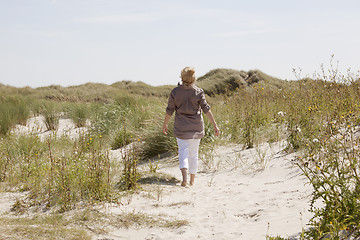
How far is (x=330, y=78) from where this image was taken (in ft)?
28.8

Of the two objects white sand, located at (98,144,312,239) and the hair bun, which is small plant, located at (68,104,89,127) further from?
the hair bun

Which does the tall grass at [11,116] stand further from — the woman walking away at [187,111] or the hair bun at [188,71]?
the hair bun at [188,71]

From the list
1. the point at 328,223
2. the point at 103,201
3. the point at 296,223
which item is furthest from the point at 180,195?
Result: the point at 328,223

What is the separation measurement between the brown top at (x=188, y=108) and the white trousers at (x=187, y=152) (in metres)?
0.13

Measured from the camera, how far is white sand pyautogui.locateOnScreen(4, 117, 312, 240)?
3689 mm

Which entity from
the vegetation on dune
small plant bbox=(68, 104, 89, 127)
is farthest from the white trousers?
small plant bbox=(68, 104, 89, 127)

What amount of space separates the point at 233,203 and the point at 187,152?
1.26 meters

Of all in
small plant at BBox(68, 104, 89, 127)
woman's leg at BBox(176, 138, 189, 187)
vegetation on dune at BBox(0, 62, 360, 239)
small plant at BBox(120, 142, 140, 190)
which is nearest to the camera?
vegetation on dune at BBox(0, 62, 360, 239)

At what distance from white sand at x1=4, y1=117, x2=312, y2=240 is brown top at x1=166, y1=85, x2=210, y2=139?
34.0 inches

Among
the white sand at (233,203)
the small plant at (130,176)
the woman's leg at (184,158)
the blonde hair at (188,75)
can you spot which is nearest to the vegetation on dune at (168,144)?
the small plant at (130,176)

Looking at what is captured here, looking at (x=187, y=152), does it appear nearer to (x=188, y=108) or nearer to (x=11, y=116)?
(x=188, y=108)

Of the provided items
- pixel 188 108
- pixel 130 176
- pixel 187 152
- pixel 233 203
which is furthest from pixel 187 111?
pixel 233 203

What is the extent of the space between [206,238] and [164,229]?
496mm

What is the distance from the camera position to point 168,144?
7.58 meters
